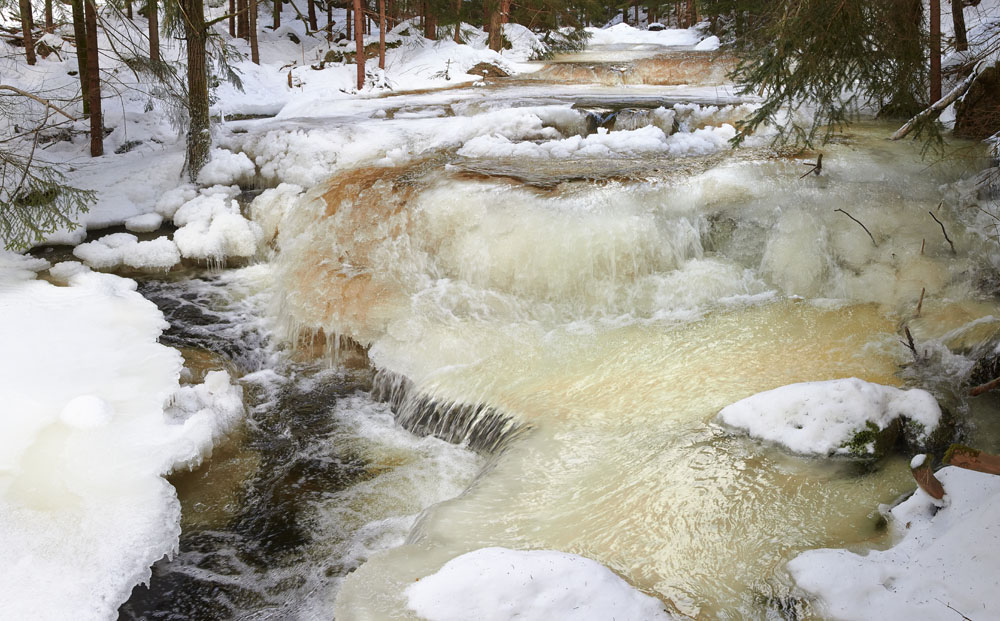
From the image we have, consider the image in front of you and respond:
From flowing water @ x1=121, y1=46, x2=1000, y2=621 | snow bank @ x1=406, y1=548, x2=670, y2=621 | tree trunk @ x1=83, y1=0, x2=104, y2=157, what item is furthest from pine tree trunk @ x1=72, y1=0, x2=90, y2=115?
snow bank @ x1=406, y1=548, x2=670, y2=621

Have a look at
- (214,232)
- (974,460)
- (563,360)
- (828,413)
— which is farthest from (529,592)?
(214,232)

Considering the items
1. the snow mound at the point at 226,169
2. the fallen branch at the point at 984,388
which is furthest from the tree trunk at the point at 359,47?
the fallen branch at the point at 984,388

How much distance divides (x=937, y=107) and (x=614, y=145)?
379cm

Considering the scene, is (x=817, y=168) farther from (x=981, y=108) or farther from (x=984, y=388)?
(x=984, y=388)

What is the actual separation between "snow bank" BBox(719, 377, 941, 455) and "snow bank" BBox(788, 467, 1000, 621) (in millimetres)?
732

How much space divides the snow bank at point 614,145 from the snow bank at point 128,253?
13.2 ft

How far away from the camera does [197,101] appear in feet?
33.4

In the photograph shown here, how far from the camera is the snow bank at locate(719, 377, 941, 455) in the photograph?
4.38 metres

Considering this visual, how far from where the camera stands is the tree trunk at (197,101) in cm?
996

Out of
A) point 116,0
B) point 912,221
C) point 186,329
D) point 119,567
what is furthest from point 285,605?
point 912,221

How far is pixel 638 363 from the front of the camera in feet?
19.4

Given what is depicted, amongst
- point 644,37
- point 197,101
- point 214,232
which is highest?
point 644,37

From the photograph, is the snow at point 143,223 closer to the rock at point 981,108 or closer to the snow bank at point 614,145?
the snow bank at point 614,145

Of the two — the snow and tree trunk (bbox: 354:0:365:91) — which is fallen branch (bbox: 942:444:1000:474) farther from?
tree trunk (bbox: 354:0:365:91)
